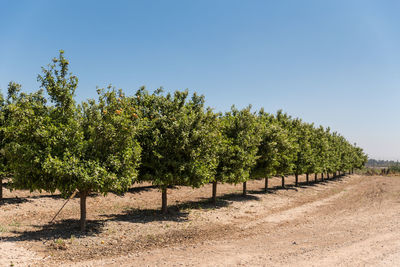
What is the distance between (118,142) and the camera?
16.9 m

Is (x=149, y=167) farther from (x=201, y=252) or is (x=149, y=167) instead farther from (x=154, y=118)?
(x=201, y=252)

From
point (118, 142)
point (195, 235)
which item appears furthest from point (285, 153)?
point (118, 142)

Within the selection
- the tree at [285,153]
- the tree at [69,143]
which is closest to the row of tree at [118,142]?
the tree at [69,143]

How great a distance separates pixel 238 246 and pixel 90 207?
17.2m

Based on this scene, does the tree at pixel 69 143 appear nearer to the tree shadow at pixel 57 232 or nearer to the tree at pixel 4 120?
the tree shadow at pixel 57 232

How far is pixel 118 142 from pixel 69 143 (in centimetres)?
269

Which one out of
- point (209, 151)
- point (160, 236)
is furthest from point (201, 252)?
point (209, 151)

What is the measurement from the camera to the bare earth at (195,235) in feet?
41.9

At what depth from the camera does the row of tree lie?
15094 millimetres

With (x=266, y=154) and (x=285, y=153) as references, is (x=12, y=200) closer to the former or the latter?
(x=266, y=154)

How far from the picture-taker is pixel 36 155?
14.9 meters

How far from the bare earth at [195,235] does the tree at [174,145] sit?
3.50 metres

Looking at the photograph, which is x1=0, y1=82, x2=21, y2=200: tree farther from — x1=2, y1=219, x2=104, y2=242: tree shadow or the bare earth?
x1=2, y1=219, x2=104, y2=242: tree shadow

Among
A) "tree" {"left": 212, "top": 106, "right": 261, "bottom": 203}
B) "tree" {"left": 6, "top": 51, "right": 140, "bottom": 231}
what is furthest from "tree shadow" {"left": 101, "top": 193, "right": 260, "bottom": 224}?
"tree" {"left": 6, "top": 51, "right": 140, "bottom": 231}
